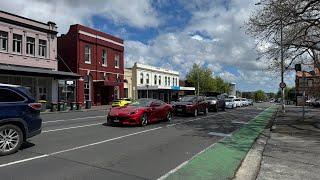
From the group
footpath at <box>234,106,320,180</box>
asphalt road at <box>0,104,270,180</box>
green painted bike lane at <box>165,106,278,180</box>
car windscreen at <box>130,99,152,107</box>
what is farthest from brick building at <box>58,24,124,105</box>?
green painted bike lane at <box>165,106,278,180</box>

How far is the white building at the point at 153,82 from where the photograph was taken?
69.0 meters

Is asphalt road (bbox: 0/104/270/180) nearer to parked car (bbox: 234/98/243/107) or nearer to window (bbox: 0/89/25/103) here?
window (bbox: 0/89/25/103)

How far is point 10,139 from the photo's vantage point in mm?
10812

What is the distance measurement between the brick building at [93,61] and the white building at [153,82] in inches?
312

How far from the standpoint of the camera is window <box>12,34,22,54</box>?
38.8 m

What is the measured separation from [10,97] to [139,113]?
9.32m

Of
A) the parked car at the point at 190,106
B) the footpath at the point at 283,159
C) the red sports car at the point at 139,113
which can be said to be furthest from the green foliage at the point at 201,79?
the footpath at the point at 283,159

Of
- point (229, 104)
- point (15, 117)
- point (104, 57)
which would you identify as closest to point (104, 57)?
point (104, 57)

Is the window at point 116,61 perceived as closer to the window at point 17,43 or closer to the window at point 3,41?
the window at point 17,43

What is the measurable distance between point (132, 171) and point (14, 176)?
7.97 ft

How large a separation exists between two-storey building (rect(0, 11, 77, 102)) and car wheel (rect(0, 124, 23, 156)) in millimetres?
24154

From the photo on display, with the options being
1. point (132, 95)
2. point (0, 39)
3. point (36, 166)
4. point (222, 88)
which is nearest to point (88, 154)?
point (36, 166)

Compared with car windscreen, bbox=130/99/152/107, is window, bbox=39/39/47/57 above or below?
above

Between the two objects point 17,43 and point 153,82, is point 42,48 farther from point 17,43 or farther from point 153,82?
point 153,82
